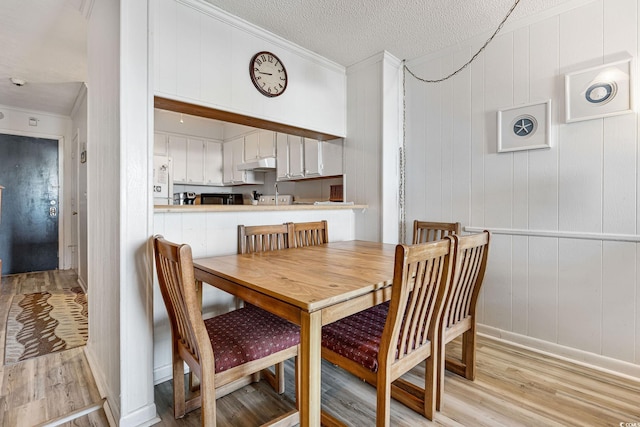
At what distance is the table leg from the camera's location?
3.43 feet

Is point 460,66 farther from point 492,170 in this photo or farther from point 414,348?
point 414,348

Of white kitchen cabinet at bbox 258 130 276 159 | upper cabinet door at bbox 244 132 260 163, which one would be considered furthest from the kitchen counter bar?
upper cabinet door at bbox 244 132 260 163

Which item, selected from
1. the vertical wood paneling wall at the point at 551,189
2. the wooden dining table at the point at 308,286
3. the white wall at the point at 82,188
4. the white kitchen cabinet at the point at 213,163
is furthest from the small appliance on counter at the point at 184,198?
the vertical wood paneling wall at the point at 551,189

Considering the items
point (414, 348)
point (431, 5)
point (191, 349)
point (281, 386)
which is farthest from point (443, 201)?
point (191, 349)

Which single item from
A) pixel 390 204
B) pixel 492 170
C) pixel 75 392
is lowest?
pixel 75 392

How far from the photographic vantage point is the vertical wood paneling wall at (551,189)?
1.93 metres

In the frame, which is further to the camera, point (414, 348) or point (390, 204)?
point (390, 204)

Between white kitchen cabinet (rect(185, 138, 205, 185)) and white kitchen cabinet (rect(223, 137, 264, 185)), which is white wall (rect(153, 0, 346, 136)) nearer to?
white kitchen cabinet (rect(223, 137, 264, 185))

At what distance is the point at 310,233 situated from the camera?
253 centimetres

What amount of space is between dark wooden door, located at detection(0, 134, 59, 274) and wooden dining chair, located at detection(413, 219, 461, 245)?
17.5 ft

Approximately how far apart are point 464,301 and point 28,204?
5.86m

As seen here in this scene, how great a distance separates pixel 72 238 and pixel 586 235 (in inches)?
246

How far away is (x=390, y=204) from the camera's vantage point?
292cm

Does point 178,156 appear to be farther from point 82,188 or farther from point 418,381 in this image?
point 418,381
